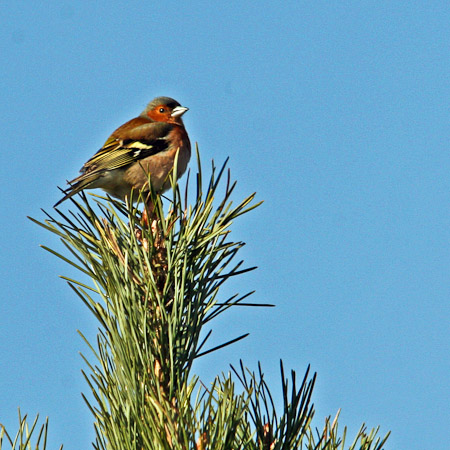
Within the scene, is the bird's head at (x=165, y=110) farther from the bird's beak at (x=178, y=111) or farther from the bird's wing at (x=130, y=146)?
the bird's wing at (x=130, y=146)

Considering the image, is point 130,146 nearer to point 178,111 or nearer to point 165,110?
point 178,111

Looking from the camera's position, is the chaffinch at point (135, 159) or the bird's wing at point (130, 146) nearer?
the chaffinch at point (135, 159)

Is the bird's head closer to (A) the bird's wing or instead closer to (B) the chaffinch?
(B) the chaffinch

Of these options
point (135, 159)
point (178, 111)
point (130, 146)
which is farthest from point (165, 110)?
point (135, 159)

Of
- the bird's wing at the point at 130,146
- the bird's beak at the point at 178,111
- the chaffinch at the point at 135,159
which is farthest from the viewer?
the bird's beak at the point at 178,111

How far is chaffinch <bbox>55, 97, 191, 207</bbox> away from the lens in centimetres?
501

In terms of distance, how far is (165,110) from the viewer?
6910mm

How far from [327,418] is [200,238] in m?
0.87

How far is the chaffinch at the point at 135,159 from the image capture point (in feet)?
16.4

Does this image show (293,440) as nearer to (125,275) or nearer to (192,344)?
(192,344)

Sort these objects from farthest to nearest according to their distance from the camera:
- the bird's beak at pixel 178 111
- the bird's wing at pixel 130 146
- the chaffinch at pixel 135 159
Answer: the bird's beak at pixel 178 111, the bird's wing at pixel 130 146, the chaffinch at pixel 135 159

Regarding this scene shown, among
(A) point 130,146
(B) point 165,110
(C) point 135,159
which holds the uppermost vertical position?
(B) point 165,110

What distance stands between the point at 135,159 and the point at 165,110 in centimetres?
170

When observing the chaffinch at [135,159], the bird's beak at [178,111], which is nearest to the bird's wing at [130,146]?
the chaffinch at [135,159]
